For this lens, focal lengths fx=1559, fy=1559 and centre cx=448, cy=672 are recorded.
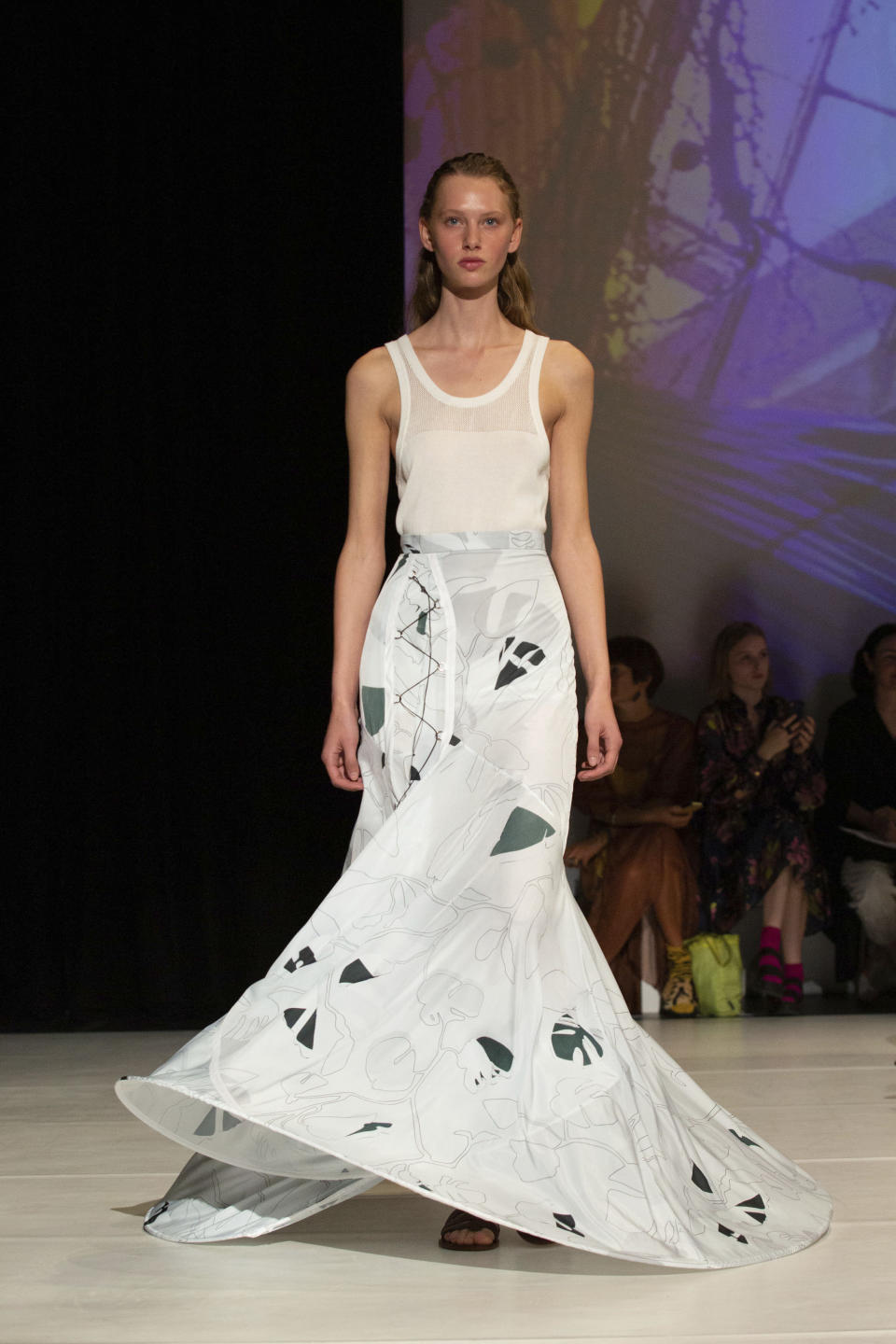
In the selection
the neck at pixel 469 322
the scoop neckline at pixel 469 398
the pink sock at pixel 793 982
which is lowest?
the pink sock at pixel 793 982

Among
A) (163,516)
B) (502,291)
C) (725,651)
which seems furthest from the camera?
(725,651)

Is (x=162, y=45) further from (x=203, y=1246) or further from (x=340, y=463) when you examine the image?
(x=203, y=1246)

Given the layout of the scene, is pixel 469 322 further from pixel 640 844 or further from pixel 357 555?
pixel 640 844

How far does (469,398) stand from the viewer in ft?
6.68

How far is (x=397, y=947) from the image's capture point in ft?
6.07

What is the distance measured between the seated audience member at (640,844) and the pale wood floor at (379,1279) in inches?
73.8

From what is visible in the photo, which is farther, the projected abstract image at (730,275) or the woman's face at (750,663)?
the projected abstract image at (730,275)

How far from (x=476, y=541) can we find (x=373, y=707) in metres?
0.25

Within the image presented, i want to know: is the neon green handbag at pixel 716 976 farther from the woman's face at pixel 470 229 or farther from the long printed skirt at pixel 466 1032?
the woman's face at pixel 470 229

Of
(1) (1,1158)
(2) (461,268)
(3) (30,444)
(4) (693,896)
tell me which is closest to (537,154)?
(3) (30,444)

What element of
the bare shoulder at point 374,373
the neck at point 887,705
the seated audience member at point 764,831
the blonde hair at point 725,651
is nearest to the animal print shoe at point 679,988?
the seated audience member at point 764,831

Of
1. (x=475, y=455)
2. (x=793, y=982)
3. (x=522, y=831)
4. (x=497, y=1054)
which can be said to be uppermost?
(x=475, y=455)

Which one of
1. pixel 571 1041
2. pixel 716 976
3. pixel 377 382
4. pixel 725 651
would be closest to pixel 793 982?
pixel 716 976

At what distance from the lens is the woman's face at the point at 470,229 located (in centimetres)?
201
